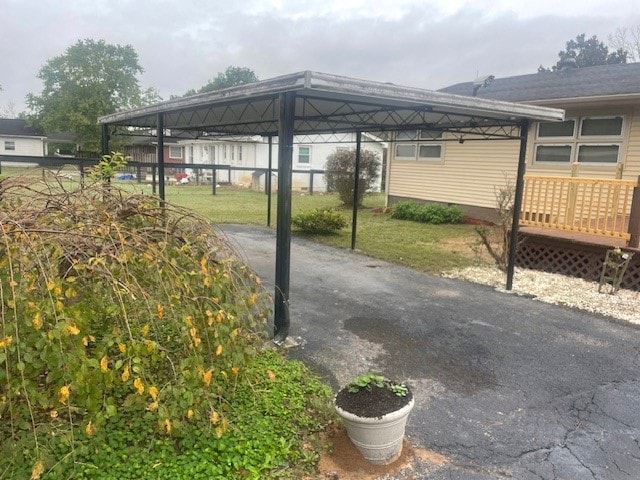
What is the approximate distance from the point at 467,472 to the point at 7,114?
225 ft

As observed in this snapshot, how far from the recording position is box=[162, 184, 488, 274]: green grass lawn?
885 cm

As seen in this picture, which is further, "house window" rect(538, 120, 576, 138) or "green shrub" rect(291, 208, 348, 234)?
"green shrub" rect(291, 208, 348, 234)

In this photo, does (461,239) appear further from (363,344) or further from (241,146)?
(241,146)

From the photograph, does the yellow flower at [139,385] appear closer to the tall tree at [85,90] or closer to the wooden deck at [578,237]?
the wooden deck at [578,237]

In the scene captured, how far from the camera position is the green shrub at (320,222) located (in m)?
11.3

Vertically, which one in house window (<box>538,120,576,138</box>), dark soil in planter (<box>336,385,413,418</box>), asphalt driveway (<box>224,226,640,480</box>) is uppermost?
house window (<box>538,120,576,138</box>)

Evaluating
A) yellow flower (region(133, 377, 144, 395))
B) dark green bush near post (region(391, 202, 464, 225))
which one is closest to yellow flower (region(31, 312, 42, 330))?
yellow flower (region(133, 377, 144, 395))

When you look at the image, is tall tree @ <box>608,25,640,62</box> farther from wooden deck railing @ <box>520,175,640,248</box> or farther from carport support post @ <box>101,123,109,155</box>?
carport support post @ <box>101,123,109,155</box>

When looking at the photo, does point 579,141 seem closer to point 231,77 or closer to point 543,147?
point 543,147

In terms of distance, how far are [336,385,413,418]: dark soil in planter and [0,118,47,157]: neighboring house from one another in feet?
151

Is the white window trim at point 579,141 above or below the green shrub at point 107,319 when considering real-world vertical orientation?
above

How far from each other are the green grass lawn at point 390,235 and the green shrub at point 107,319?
5.71 metres

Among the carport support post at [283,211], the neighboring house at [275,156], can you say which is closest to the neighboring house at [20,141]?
the neighboring house at [275,156]

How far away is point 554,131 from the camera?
11.3 meters
